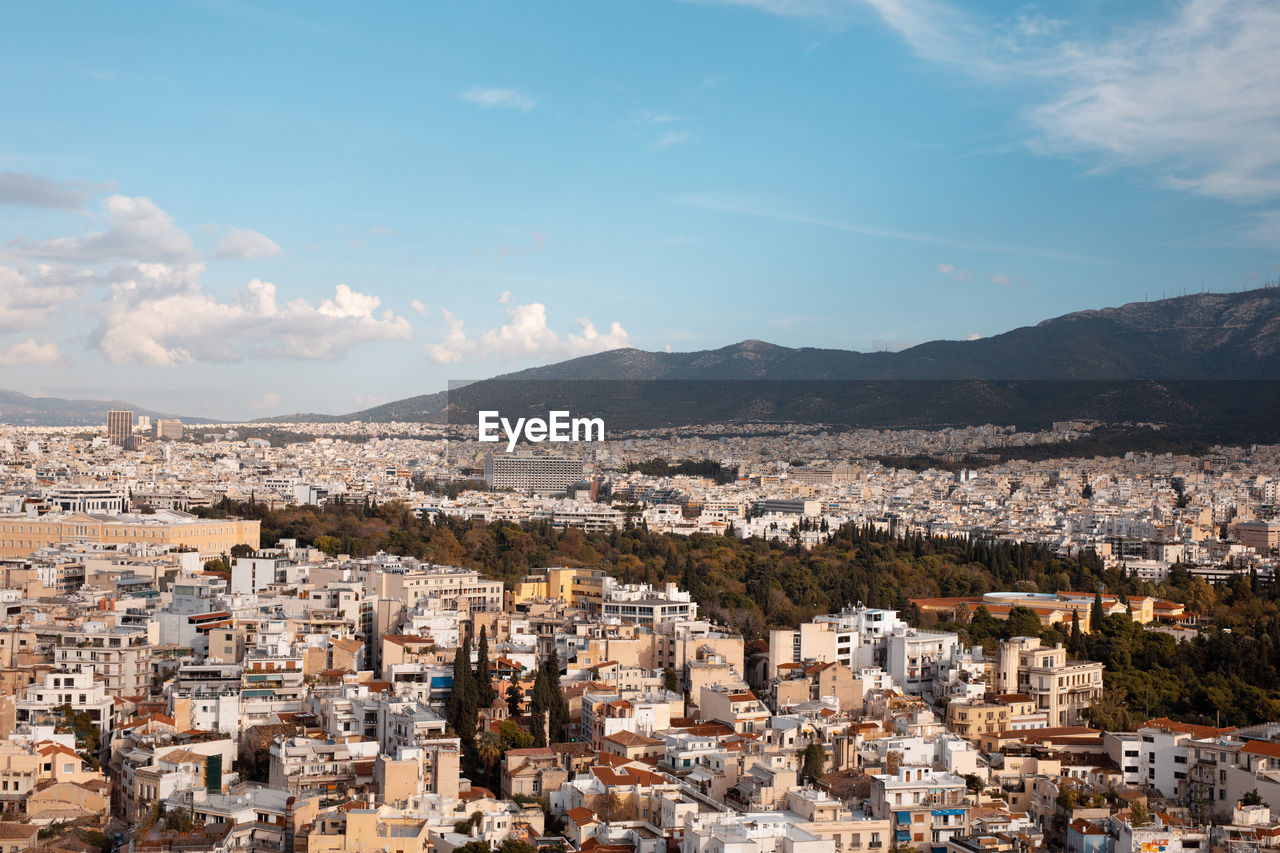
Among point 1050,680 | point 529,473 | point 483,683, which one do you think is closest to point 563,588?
point 483,683

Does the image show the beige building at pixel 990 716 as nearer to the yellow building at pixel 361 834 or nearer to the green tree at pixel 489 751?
the green tree at pixel 489 751

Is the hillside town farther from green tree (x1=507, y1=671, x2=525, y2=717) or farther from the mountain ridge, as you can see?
the mountain ridge

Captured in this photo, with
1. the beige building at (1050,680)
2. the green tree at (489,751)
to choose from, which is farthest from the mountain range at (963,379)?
the green tree at (489,751)

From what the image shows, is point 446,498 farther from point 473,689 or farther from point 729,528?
point 473,689

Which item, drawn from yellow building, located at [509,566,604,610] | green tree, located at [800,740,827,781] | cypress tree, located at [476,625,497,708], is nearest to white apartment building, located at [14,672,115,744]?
cypress tree, located at [476,625,497,708]

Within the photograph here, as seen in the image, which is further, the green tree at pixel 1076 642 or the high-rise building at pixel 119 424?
the high-rise building at pixel 119 424

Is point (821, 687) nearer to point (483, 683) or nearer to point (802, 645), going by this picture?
point (802, 645)
